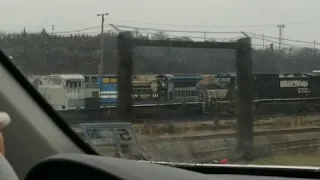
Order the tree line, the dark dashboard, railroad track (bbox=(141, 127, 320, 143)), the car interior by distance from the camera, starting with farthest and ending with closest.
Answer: the tree line < railroad track (bbox=(141, 127, 320, 143)) < the car interior < the dark dashboard

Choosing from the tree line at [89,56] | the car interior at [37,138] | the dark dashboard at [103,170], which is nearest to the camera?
the dark dashboard at [103,170]

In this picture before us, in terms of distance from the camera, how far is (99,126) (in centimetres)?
320

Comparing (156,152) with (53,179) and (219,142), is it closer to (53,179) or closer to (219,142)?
(219,142)

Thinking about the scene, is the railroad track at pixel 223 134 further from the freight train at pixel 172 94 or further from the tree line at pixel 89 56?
the tree line at pixel 89 56

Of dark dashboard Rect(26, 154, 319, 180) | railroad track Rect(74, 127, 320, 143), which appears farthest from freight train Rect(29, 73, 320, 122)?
dark dashboard Rect(26, 154, 319, 180)

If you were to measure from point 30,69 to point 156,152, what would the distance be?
0.83 metres

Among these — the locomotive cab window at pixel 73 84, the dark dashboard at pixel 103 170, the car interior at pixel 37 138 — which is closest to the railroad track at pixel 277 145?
the car interior at pixel 37 138

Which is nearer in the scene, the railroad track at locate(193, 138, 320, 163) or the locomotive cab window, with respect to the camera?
the railroad track at locate(193, 138, 320, 163)

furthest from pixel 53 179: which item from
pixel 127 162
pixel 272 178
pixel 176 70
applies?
pixel 176 70

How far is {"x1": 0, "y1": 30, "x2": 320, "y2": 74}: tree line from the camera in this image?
3062mm

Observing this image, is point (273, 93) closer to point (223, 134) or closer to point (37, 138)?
point (223, 134)

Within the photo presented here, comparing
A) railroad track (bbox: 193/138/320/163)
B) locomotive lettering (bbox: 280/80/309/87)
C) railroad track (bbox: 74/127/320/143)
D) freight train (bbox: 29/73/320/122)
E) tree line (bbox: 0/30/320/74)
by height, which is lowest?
railroad track (bbox: 193/138/320/163)

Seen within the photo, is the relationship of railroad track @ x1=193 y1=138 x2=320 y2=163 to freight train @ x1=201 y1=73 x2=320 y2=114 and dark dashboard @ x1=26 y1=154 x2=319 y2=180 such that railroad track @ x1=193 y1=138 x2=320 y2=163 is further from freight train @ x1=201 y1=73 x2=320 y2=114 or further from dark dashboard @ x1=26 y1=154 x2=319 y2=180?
dark dashboard @ x1=26 y1=154 x2=319 y2=180

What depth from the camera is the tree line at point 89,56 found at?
10.0ft
